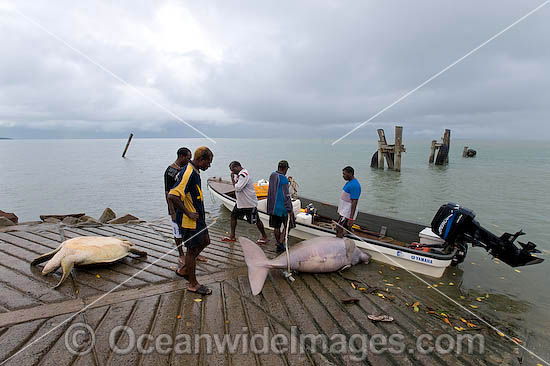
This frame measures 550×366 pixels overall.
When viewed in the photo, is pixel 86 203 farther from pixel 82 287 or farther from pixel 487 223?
pixel 487 223

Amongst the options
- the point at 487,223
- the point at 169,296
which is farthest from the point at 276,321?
the point at 487,223

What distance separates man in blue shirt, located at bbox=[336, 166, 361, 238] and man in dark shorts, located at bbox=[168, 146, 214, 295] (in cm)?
376

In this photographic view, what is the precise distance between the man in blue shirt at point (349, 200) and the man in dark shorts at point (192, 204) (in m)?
3.76

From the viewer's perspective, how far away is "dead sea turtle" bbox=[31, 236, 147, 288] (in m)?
4.75

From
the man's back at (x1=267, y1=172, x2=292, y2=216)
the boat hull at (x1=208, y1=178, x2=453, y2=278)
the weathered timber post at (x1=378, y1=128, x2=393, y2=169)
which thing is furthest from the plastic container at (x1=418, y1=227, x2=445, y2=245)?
the weathered timber post at (x1=378, y1=128, x2=393, y2=169)

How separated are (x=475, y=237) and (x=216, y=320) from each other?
599cm

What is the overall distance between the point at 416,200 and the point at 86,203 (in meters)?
25.0

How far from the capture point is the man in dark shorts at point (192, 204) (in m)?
4.07

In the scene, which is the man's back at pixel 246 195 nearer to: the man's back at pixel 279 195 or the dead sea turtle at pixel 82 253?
the man's back at pixel 279 195

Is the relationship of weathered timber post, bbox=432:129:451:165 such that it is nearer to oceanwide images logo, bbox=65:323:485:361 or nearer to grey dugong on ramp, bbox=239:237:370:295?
grey dugong on ramp, bbox=239:237:370:295

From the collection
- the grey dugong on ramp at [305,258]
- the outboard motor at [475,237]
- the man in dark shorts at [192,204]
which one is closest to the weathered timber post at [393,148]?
the outboard motor at [475,237]

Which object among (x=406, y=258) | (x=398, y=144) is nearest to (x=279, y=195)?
(x=406, y=258)

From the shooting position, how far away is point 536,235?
13.0 m

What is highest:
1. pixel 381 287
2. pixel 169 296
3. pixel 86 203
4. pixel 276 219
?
pixel 276 219
